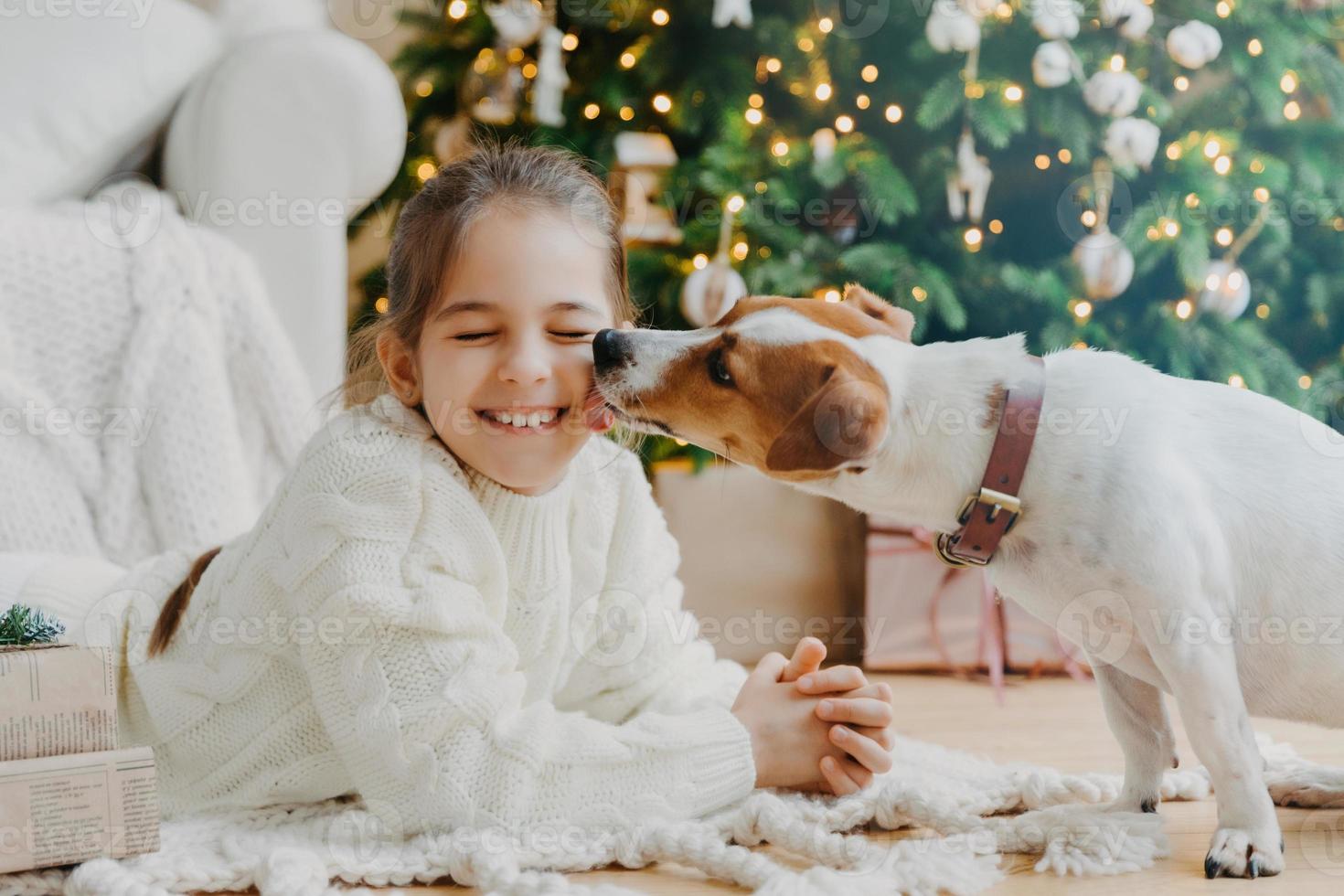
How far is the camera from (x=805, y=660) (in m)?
1.22

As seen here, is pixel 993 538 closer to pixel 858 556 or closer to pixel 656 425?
pixel 656 425

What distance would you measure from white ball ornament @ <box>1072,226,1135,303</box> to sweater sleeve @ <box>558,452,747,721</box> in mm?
1256

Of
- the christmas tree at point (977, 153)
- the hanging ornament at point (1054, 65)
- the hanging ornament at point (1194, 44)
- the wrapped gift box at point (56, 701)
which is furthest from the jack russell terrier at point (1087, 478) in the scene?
the hanging ornament at point (1194, 44)

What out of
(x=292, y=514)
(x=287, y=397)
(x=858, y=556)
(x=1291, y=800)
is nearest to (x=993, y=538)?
(x=1291, y=800)

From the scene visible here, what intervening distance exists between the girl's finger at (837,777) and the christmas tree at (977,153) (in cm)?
119

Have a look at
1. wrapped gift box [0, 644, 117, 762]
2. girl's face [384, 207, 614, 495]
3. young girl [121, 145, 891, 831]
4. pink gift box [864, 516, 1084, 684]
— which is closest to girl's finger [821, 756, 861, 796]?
young girl [121, 145, 891, 831]

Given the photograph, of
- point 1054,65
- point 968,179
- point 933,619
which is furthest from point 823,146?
point 933,619

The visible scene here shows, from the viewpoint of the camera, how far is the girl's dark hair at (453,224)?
1.18m

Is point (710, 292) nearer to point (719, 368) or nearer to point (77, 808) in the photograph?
point (719, 368)

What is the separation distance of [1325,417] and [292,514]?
2.17m

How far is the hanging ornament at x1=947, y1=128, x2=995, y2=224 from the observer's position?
2.30m

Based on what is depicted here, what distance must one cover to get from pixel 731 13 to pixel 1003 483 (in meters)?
1.58

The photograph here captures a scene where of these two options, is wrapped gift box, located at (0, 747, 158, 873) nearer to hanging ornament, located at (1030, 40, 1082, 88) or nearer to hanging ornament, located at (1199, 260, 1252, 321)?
hanging ornament, located at (1030, 40, 1082, 88)

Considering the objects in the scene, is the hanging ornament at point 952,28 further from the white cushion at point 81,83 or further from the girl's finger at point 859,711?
the girl's finger at point 859,711
